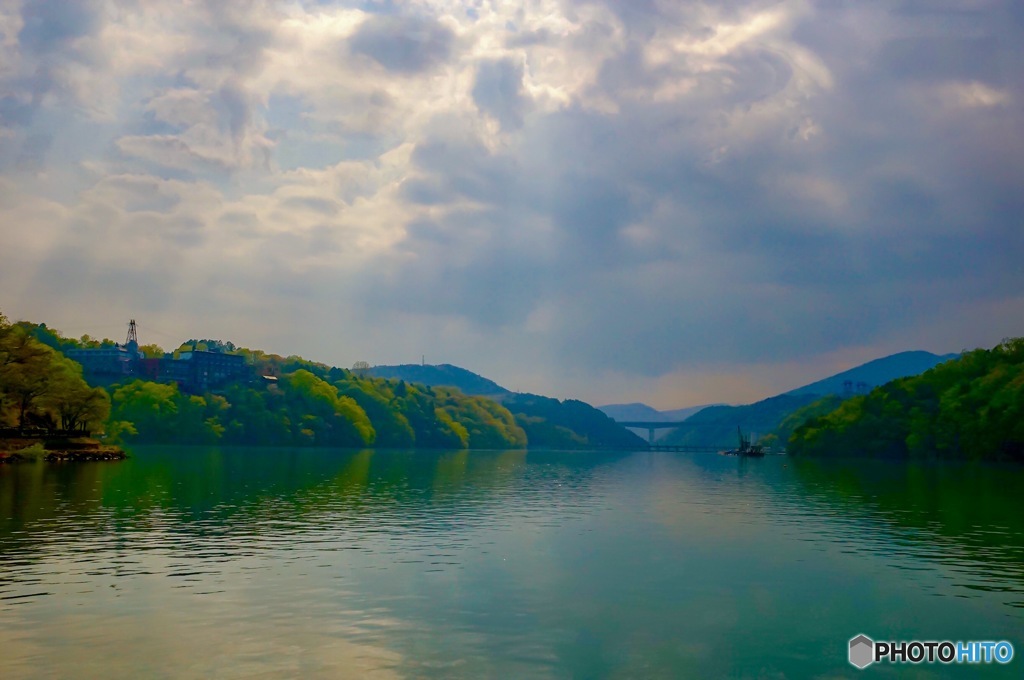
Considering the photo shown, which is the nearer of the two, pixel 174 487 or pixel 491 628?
pixel 491 628

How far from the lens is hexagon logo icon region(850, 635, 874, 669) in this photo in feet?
86.0

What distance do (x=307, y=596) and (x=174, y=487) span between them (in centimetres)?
5718

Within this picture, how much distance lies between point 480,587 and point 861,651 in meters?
15.3

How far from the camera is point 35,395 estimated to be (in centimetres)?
12575


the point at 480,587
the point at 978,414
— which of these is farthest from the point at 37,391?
the point at 978,414

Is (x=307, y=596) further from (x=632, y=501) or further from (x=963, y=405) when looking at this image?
(x=963, y=405)

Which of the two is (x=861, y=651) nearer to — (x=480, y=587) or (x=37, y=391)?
(x=480, y=587)

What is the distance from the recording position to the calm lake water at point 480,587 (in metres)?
25.7

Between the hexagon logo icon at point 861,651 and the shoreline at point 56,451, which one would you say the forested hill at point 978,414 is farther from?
the shoreline at point 56,451

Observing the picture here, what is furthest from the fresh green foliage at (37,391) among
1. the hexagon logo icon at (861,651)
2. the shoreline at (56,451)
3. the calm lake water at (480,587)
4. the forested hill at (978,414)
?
the forested hill at (978,414)

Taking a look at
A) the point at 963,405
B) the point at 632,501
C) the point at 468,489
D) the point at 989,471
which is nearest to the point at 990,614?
the point at 632,501

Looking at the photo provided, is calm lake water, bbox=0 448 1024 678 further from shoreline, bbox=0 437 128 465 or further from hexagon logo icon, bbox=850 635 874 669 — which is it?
shoreline, bbox=0 437 128 465

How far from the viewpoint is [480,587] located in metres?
36.3

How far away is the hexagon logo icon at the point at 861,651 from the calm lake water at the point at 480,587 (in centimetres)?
39
